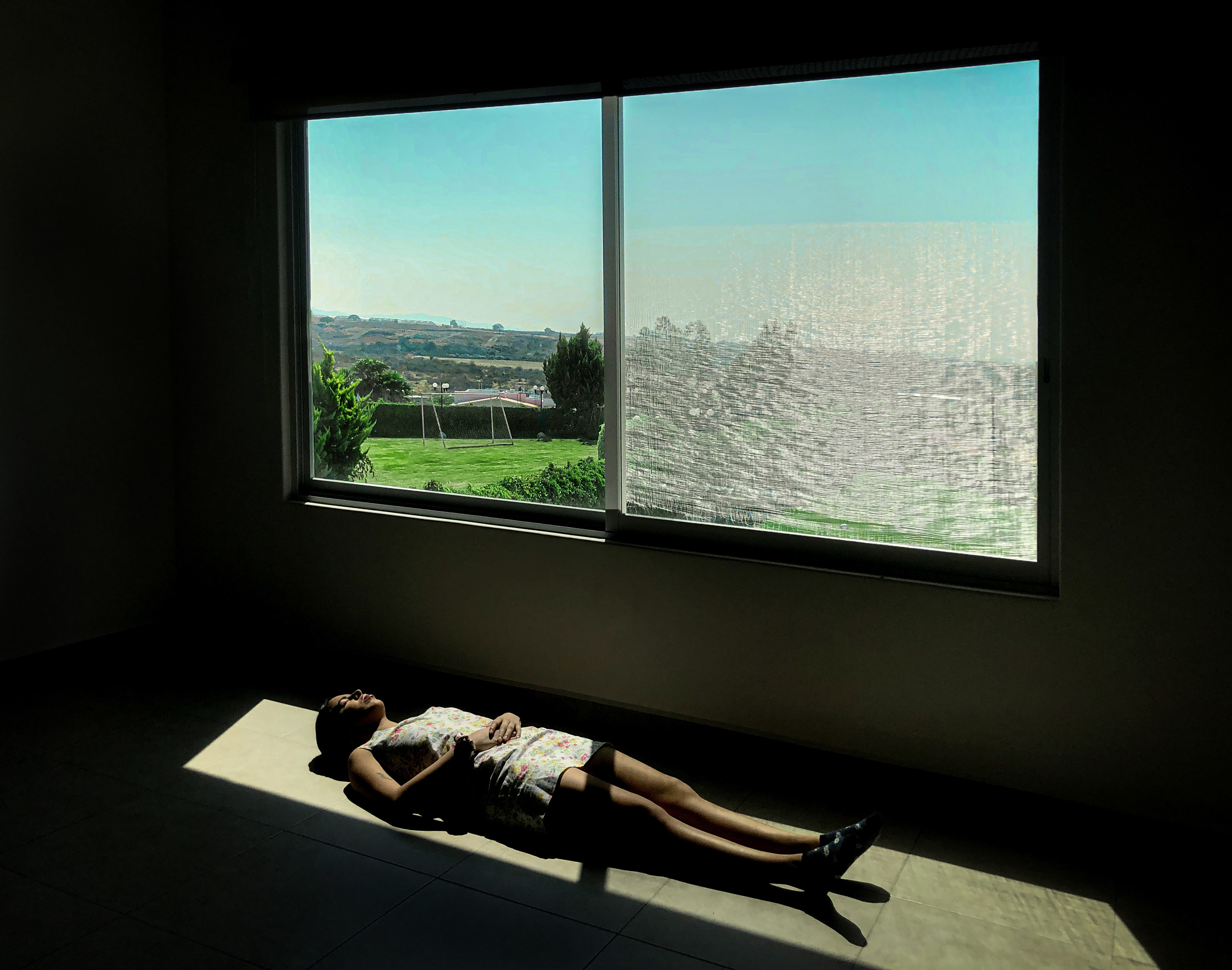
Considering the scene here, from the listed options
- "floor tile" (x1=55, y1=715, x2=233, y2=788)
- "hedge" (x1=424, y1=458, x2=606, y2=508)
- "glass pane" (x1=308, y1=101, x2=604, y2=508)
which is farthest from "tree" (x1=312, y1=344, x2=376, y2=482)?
"floor tile" (x1=55, y1=715, x2=233, y2=788)

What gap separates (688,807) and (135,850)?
1.47 metres

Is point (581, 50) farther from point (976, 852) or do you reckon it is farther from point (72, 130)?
point (976, 852)

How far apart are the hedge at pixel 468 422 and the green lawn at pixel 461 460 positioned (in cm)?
3

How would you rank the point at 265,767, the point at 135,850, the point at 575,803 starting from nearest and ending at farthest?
1. the point at 575,803
2. the point at 135,850
3. the point at 265,767

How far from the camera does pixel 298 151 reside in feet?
13.2

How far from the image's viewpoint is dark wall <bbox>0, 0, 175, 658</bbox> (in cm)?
380

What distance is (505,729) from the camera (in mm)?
2799

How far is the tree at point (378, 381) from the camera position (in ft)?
13.1

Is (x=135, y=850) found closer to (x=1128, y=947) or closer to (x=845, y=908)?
(x=845, y=908)

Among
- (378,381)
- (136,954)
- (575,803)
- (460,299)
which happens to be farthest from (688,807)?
(378,381)

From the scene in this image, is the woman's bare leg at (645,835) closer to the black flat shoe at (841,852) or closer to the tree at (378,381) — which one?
the black flat shoe at (841,852)

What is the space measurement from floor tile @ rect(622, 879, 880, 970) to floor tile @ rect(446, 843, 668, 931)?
55 mm

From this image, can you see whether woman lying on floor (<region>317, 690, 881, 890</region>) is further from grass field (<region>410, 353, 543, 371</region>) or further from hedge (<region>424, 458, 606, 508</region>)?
grass field (<region>410, 353, 543, 371</region>)

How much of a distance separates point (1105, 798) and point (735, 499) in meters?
1.37
